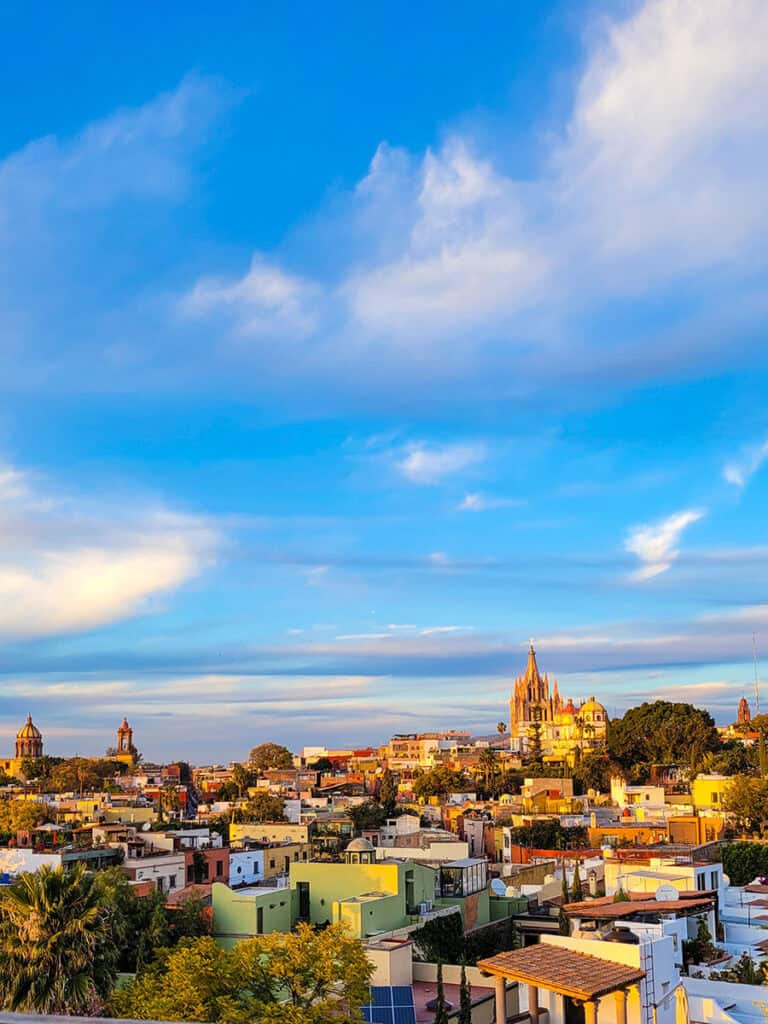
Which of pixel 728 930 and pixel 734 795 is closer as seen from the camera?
pixel 728 930

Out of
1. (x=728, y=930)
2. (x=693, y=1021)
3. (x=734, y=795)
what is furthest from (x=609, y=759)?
(x=693, y=1021)

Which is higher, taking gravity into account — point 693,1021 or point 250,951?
point 250,951

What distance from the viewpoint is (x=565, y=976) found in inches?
675

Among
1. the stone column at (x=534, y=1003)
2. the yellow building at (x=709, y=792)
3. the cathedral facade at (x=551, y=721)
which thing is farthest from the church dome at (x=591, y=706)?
the stone column at (x=534, y=1003)

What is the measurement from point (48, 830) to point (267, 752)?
74647 mm

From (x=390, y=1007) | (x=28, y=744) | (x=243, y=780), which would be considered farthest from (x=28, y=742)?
(x=390, y=1007)

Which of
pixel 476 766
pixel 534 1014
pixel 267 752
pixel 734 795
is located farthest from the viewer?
pixel 267 752

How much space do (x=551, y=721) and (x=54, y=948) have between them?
457ft

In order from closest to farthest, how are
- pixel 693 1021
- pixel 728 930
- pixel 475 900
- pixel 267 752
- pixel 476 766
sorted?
pixel 693 1021 → pixel 728 930 → pixel 475 900 → pixel 476 766 → pixel 267 752

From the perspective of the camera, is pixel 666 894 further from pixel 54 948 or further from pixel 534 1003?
pixel 54 948

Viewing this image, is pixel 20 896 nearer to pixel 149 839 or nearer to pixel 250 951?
pixel 250 951

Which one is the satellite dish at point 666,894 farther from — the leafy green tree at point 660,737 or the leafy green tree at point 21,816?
the leafy green tree at point 660,737

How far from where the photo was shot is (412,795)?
91.2 meters

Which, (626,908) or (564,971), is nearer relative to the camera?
(564,971)
